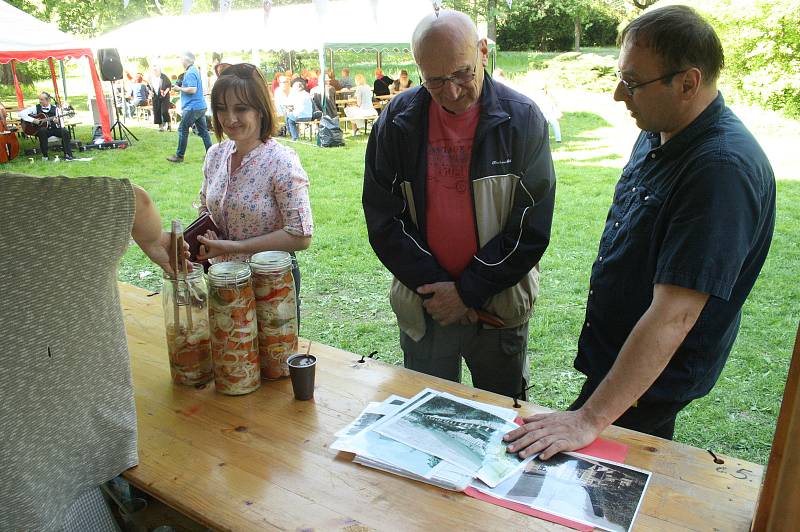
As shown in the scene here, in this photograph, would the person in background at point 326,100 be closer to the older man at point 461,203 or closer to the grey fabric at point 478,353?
the older man at point 461,203

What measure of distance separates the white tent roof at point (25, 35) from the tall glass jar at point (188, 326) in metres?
10.7

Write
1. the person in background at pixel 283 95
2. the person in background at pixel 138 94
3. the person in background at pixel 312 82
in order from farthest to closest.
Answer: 1. the person in background at pixel 138 94
2. the person in background at pixel 312 82
3. the person in background at pixel 283 95

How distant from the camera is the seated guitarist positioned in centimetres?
1120

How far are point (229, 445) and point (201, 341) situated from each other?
1.23 feet

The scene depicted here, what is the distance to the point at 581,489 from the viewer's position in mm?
1346

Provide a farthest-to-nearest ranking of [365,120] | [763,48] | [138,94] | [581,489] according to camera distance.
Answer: [138,94], [365,120], [763,48], [581,489]

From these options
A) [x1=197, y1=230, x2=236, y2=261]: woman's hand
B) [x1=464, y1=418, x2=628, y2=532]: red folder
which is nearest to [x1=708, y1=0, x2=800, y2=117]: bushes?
[x1=197, y1=230, x2=236, y2=261]: woman's hand

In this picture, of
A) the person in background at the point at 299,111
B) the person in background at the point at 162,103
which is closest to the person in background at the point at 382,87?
the person in background at the point at 299,111

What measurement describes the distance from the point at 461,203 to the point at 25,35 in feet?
36.1

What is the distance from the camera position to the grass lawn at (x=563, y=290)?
3346 millimetres

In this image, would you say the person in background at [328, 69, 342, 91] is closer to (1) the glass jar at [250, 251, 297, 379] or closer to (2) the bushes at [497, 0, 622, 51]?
(2) the bushes at [497, 0, 622, 51]

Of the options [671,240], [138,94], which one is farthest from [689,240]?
[138,94]

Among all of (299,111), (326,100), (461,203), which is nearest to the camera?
(461,203)

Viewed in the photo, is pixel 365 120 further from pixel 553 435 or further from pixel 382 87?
pixel 553 435
